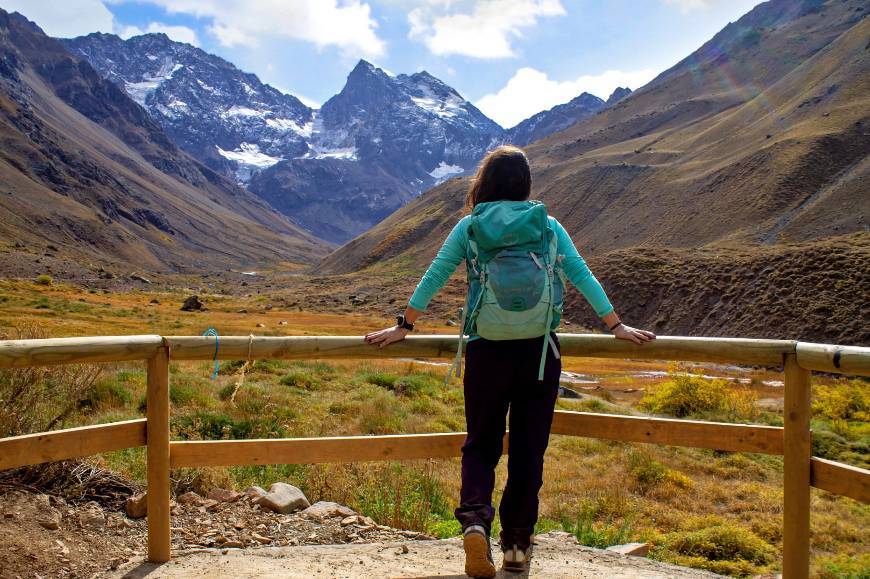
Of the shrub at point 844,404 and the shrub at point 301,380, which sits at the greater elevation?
the shrub at point 301,380

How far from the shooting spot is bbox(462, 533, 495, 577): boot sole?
3.29 metres

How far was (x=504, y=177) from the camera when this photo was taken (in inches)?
139

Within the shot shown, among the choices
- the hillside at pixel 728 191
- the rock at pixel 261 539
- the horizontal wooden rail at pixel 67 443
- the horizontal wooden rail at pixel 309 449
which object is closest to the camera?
the horizontal wooden rail at pixel 67 443

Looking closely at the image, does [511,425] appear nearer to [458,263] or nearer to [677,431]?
[458,263]

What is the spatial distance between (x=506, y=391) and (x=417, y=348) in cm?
72

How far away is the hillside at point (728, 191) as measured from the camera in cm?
3366

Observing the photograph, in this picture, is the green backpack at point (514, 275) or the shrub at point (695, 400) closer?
the green backpack at point (514, 275)

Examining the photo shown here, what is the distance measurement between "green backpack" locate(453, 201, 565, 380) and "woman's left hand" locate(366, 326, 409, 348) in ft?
1.45

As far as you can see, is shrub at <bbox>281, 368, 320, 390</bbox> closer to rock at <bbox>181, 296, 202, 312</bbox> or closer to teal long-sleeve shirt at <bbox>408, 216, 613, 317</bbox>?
teal long-sleeve shirt at <bbox>408, 216, 613, 317</bbox>

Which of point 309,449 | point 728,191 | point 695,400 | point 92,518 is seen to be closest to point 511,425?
point 309,449

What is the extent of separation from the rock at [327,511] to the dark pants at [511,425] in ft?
5.55

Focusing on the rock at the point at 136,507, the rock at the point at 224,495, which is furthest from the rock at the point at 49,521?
the rock at the point at 224,495

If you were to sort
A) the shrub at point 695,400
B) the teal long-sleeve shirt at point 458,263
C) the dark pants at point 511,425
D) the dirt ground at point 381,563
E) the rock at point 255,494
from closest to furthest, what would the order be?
the dark pants at point 511,425 < the teal long-sleeve shirt at point 458,263 < the dirt ground at point 381,563 < the rock at point 255,494 < the shrub at point 695,400

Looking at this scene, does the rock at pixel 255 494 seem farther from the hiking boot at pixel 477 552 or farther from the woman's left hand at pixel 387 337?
the hiking boot at pixel 477 552
